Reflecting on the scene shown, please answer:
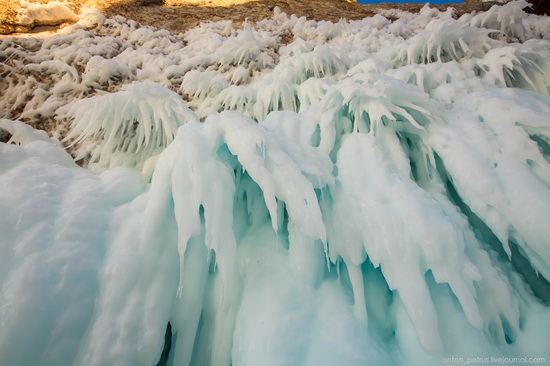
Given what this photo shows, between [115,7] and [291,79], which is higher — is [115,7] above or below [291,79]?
above

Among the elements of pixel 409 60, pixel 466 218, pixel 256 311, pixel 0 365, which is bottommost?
pixel 256 311

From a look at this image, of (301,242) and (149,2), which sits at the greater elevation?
(149,2)

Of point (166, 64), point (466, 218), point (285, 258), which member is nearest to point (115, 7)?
point (166, 64)

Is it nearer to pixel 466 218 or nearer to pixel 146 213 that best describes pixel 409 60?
pixel 466 218

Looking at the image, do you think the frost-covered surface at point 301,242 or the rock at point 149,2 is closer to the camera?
the frost-covered surface at point 301,242

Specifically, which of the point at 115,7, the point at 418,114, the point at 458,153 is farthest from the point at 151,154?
the point at 115,7

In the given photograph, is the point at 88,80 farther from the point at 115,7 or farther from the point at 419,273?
the point at 419,273

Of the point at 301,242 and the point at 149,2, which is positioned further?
the point at 149,2

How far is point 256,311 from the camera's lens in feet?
4.92

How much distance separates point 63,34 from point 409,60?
19.8 ft

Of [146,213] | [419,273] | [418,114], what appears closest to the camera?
[419,273]

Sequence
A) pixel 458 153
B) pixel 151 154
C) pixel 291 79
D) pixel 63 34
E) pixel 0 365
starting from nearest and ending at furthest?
1. pixel 0 365
2. pixel 458 153
3. pixel 151 154
4. pixel 291 79
5. pixel 63 34

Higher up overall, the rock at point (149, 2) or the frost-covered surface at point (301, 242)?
the rock at point (149, 2)

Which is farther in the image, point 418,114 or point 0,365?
point 418,114
